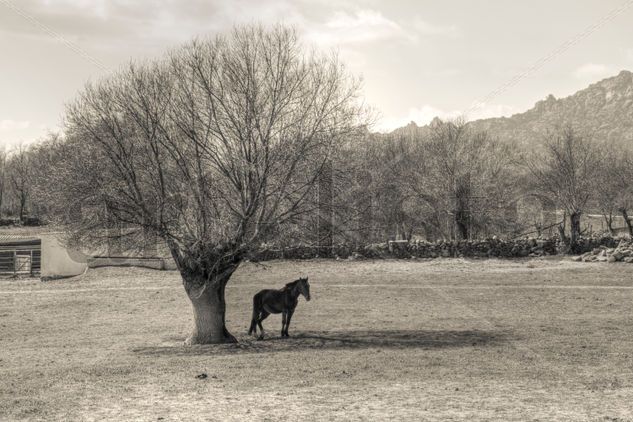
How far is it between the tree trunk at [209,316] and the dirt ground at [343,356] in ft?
2.12

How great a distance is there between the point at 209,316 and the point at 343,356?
439cm

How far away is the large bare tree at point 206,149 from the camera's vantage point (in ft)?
58.8

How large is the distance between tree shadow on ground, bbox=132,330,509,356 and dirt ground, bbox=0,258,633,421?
79 mm

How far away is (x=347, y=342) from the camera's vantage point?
62.2ft

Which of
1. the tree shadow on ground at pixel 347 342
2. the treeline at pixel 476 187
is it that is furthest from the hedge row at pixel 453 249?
the tree shadow on ground at pixel 347 342

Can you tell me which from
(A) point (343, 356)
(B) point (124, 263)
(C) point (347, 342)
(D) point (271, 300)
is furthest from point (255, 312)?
(B) point (124, 263)

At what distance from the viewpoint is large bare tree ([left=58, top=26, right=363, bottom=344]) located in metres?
17.9

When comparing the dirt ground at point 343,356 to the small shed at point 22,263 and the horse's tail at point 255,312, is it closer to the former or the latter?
the horse's tail at point 255,312

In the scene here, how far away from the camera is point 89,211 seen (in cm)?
1828

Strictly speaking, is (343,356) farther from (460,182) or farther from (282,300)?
(460,182)

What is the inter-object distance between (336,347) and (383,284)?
1593 centimetres

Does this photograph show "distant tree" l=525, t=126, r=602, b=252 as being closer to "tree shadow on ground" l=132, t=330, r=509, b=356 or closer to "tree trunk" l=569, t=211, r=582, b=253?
"tree trunk" l=569, t=211, r=582, b=253

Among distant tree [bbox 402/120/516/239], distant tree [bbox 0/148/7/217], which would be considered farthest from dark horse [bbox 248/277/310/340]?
distant tree [bbox 0/148/7/217]

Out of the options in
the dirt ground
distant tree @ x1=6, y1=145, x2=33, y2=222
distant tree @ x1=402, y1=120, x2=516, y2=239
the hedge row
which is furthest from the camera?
distant tree @ x1=6, y1=145, x2=33, y2=222
